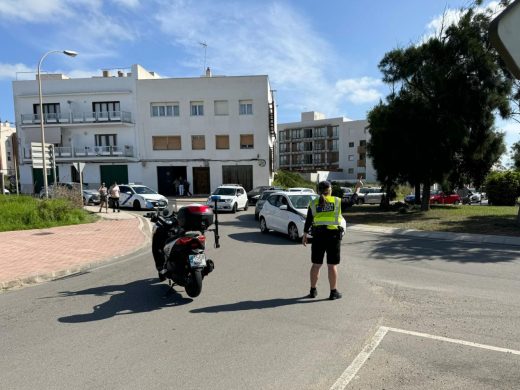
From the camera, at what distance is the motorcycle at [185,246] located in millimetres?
5703

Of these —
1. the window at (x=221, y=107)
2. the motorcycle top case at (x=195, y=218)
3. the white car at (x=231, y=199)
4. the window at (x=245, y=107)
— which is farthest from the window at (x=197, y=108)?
the motorcycle top case at (x=195, y=218)

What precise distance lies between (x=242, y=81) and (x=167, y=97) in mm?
7508

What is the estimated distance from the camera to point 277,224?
13000 millimetres

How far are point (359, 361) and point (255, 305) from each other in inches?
80.2

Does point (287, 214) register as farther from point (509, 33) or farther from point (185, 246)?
point (509, 33)

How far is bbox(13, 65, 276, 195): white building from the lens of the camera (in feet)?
119

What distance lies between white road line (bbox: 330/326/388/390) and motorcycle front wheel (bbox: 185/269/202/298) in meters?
2.62

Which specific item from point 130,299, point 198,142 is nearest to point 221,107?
point 198,142

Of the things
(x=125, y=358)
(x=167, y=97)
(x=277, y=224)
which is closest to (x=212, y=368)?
(x=125, y=358)

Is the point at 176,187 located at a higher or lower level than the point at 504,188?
higher

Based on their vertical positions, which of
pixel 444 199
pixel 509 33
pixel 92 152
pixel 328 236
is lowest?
pixel 444 199

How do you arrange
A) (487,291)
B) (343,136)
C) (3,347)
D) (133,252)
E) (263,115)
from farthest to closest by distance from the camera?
(343,136) → (263,115) → (133,252) → (487,291) → (3,347)

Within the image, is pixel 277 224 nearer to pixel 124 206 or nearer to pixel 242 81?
pixel 124 206

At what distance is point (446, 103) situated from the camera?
18.9 m
